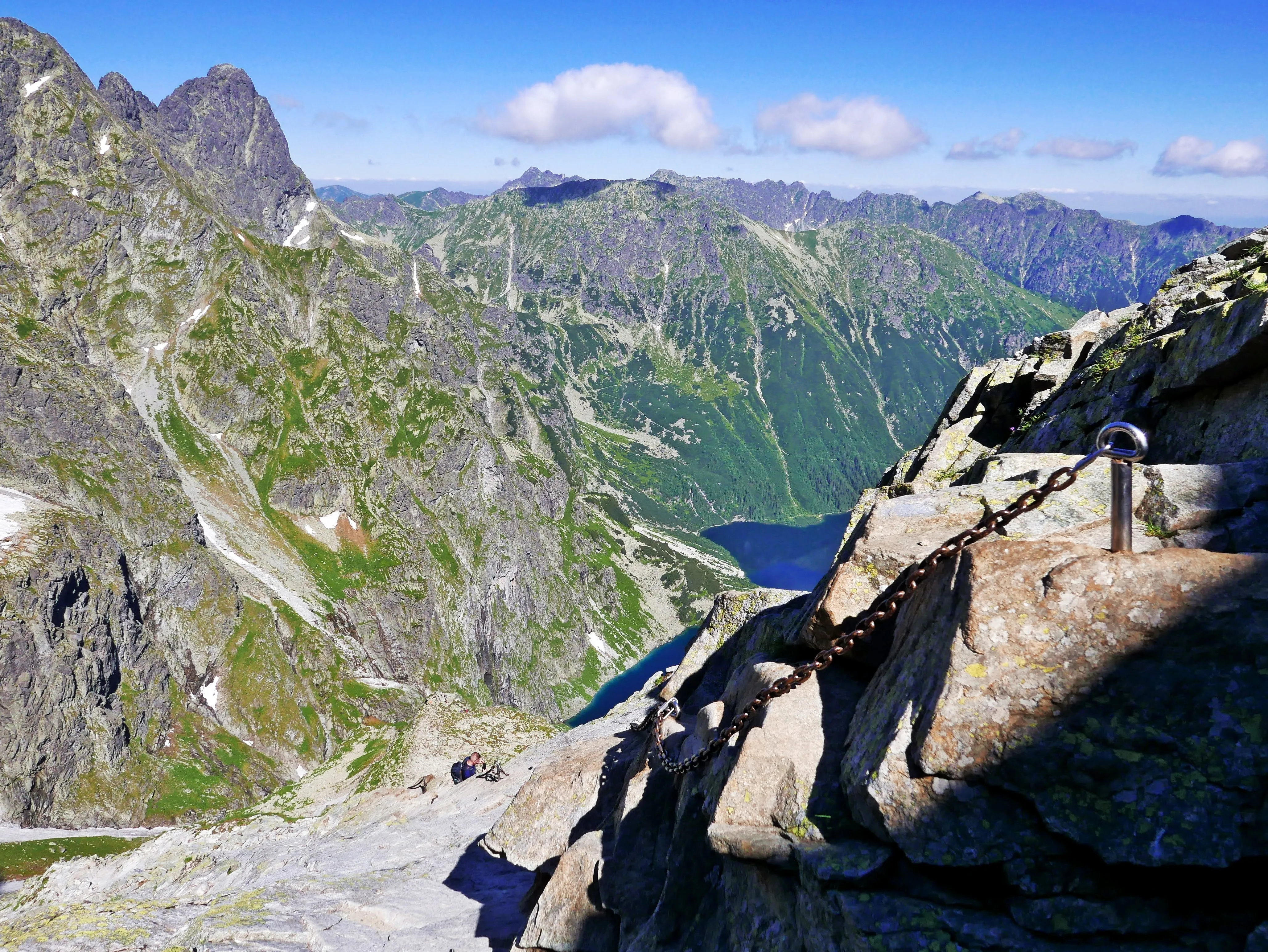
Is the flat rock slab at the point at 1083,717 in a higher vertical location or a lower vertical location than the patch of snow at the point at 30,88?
lower

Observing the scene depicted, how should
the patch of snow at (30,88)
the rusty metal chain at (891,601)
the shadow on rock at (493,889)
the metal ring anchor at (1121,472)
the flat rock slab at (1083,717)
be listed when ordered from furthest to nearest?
the patch of snow at (30,88) < the shadow on rock at (493,889) < the rusty metal chain at (891,601) < the metal ring anchor at (1121,472) < the flat rock slab at (1083,717)

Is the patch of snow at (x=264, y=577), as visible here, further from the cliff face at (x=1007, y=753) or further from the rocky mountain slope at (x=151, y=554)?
the cliff face at (x=1007, y=753)

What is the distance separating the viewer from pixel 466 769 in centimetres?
3256

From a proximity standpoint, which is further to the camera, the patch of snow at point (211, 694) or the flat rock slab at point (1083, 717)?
the patch of snow at point (211, 694)

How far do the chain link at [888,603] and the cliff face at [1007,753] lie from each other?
0.66ft

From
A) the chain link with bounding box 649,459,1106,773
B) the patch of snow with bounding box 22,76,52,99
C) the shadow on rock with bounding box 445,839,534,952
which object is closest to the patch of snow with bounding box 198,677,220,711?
the shadow on rock with bounding box 445,839,534,952

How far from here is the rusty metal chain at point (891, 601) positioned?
927 cm

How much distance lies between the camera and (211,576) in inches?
5404

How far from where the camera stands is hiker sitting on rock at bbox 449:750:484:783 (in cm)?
3247

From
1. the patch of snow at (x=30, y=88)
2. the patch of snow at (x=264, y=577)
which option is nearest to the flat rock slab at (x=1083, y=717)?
the patch of snow at (x=264, y=577)

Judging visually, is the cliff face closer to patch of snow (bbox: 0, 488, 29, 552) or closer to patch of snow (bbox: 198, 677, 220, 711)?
patch of snow (bbox: 0, 488, 29, 552)

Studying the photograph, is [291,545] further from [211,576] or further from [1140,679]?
[1140,679]

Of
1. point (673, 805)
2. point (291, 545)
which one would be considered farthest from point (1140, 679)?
point (291, 545)

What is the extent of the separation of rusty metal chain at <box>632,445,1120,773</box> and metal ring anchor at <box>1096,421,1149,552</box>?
0.24ft
